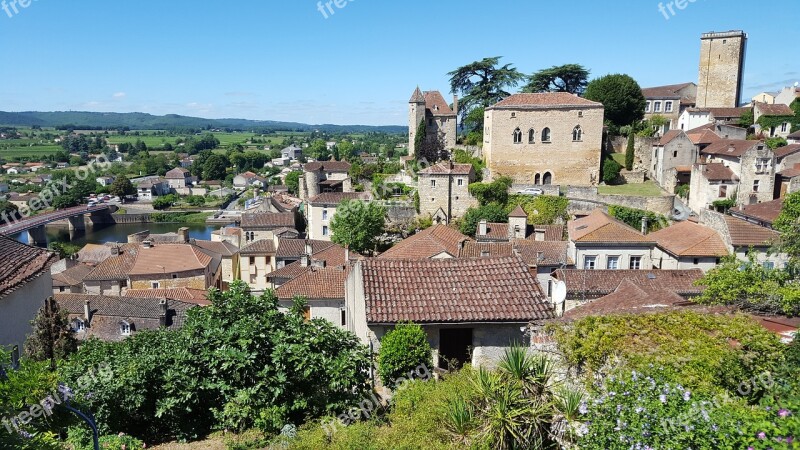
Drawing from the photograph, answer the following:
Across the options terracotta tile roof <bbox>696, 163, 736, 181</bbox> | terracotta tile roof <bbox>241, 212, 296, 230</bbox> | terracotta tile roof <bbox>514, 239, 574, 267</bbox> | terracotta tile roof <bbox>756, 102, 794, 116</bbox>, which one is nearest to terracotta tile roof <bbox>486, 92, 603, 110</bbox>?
terracotta tile roof <bbox>696, 163, 736, 181</bbox>

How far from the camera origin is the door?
10453 mm

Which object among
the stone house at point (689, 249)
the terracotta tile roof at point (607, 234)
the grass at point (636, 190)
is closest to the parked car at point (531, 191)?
the grass at point (636, 190)

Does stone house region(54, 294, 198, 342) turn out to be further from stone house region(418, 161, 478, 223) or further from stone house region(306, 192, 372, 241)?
stone house region(306, 192, 372, 241)

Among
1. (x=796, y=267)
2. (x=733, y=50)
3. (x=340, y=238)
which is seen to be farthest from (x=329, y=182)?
(x=796, y=267)

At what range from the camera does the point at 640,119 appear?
55344 mm

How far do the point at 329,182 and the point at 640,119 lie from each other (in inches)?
1509

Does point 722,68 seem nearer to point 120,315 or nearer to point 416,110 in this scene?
point 416,110

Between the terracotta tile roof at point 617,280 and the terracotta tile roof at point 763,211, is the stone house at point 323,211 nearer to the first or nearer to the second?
the terracotta tile roof at point 617,280

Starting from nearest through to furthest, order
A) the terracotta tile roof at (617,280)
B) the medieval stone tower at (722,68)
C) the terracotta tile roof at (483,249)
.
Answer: the terracotta tile roof at (617,280)
the terracotta tile roof at (483,249)
the medieval stone tower at (722,68)

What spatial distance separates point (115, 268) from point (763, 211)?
147ft

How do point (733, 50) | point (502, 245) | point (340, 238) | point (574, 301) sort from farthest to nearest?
point (733, 50)
point (340, 238)
point (502, 245)
point (574, 301)

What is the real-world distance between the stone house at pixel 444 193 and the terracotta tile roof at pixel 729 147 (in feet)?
65.6

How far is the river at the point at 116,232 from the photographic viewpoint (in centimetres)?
8531

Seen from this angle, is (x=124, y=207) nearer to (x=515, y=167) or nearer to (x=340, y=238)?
(x=340, y=238)
